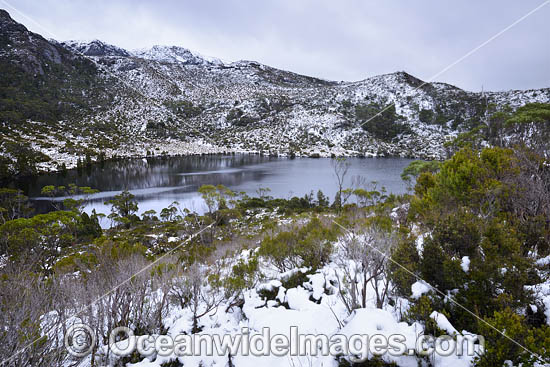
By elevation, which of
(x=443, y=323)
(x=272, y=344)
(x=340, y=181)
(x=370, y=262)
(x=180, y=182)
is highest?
(x=370, y=262)

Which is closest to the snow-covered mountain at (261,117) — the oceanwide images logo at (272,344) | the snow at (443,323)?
the oceanwide images logo at (272,344)

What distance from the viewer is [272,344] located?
4.05 meters

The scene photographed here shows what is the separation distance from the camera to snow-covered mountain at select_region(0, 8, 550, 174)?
8312 cm

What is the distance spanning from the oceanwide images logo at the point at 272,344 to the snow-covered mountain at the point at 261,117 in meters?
72.2

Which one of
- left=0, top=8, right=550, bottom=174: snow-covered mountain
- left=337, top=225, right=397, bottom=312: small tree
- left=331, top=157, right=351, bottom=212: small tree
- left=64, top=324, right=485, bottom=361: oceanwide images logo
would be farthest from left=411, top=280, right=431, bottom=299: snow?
left=0, top=8, right=550, bottom=174: snow-covered mountain

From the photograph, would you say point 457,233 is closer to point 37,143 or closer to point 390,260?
point 390,260

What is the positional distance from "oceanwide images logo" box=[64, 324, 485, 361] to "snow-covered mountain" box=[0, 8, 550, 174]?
72.2m

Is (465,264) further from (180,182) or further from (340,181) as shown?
(180,182)

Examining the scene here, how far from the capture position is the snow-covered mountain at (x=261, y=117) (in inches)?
3272

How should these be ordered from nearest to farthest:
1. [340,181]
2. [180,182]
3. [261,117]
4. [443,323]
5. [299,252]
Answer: [443,323], [299,252], [340,181], [180,182], [261,117]

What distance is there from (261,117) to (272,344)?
11294cm

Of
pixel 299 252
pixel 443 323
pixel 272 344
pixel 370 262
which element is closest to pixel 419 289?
pixel 443 323

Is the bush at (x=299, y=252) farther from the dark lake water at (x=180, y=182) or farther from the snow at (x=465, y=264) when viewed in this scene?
the dark lake water at (x=180, y=182)

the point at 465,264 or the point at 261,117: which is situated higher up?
the point at 261,117
